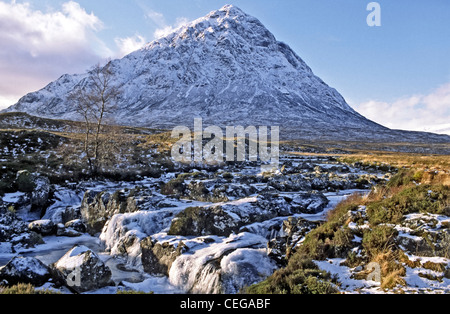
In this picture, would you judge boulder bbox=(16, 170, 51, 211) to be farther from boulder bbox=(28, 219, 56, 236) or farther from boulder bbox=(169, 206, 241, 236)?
boulder bbox=(169, 206, 241, 236)

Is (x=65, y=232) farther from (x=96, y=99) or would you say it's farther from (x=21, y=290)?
(x=96, y=99)

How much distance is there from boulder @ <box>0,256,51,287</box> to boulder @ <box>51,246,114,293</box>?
499 mm

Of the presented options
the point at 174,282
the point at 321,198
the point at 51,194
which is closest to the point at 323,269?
the point at 174,282

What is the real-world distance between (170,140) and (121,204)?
31981 mm

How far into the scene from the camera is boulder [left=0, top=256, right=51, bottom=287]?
360 inches

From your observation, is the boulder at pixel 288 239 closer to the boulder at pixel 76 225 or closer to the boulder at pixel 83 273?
the boulder at pixel 83 273

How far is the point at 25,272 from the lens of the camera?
Answer: 31.2 ft

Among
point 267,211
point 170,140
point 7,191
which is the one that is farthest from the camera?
point 170,140

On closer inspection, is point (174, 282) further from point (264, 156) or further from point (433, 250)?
point (264, 156)

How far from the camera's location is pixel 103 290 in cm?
1028

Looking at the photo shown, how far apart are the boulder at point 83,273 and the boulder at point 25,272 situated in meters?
0.50

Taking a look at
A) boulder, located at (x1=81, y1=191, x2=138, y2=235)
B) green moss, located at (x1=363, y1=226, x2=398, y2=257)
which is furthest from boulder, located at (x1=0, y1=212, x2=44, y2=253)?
green moss, located at (x1=363, y1=226, x2=398, y2=257)
